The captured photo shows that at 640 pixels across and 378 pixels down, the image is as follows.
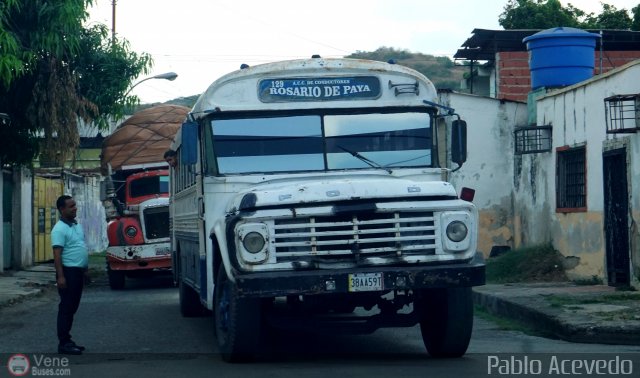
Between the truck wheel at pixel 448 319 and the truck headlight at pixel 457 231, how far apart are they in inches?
22.3

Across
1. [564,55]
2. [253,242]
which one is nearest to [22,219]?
[564,55]

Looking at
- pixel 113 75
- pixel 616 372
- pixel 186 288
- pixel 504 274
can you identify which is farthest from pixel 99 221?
pixel 616 372

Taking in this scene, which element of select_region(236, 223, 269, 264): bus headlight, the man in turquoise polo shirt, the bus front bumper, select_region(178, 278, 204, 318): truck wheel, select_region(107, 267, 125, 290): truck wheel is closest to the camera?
the bus front bumper

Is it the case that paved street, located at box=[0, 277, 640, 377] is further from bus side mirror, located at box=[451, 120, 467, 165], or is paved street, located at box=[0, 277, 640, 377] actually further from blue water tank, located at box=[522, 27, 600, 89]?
blue water tank, located at box=[522, 27, 600, 89]

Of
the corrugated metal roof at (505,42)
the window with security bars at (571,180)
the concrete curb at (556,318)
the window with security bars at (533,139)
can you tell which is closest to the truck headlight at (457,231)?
the concrete curb at (556,318)

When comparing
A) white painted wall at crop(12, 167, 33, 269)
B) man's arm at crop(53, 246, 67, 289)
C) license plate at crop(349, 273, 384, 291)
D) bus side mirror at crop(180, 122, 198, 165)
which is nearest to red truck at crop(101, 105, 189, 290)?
white painted wall at crop(12, 167, 33, 269)

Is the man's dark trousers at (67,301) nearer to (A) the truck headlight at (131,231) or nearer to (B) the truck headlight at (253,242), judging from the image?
(B) the truck headlight at (253,242)

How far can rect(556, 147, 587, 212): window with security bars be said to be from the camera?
18922 mm

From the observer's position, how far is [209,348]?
11.9 metres

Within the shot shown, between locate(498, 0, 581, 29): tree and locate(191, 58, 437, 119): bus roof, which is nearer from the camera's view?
locate(191, 58, 437, 119): bus roof

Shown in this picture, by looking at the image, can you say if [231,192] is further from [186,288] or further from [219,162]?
[186,288]

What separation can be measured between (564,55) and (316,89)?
1125cm

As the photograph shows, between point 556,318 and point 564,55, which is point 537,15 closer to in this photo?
point 564,55

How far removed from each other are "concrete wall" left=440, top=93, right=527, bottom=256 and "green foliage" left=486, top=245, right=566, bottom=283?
9.11 feet
